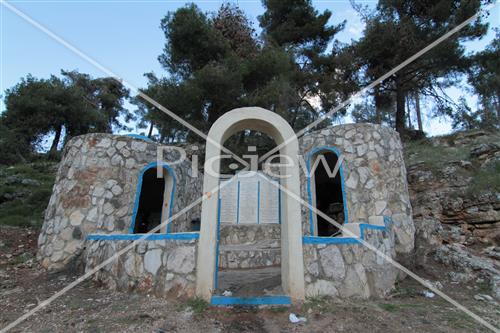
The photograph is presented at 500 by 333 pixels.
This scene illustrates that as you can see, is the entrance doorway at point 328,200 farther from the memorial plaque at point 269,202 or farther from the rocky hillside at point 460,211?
the rocky hillside at point 460,211

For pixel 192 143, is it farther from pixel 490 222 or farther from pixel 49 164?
pixel 490 222

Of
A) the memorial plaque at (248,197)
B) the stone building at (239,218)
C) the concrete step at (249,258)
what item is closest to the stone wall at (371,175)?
the stone building at (239,218)

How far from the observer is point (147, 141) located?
747cm

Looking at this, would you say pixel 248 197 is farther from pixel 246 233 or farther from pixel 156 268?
pixel 156 268

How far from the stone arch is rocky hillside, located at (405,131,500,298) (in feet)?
10.7

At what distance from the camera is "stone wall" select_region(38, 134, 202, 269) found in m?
6.09

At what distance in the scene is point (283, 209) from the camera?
4.50m

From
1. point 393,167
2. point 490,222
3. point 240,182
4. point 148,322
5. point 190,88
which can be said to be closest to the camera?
point 148,322

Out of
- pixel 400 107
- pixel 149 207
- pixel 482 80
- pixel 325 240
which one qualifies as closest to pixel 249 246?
pixel 325 240

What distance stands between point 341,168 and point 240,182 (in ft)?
13.2

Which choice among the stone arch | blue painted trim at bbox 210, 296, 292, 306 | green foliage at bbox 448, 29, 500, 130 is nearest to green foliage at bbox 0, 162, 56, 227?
the stone arch

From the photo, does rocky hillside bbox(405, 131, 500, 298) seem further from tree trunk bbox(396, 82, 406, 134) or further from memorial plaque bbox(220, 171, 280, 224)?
tree trunk bbox(396, 82, 406, 134)

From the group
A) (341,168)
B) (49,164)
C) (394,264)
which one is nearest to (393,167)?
(341,168)

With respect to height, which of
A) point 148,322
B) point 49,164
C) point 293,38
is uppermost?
point 293,38
